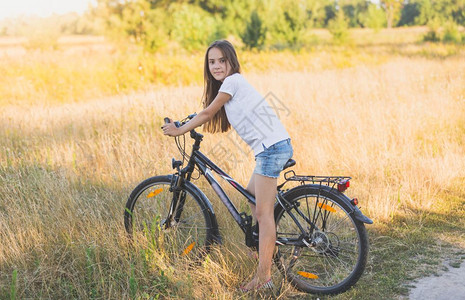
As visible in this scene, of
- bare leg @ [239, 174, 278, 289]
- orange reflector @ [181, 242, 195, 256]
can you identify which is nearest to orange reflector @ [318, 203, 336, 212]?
bare leg @ [239, 174, 278, 289]

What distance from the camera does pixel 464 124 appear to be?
23.2ft

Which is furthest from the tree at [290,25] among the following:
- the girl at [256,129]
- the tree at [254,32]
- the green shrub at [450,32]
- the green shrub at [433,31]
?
the girl at [256,129]

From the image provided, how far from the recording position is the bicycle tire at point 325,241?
3.20 meters

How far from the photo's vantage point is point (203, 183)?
5.04 m

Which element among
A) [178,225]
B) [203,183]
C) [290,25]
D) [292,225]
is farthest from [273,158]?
[290,25]

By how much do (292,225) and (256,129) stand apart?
879 millimetres

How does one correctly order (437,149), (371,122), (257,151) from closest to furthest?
(257,151) < (437,149) < (371,122)

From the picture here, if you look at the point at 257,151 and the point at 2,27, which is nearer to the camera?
the point at 257,151

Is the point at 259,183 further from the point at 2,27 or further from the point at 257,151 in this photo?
the point at 2,27

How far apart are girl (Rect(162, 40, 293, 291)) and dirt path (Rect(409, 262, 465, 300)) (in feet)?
3.54

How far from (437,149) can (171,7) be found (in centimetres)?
3654

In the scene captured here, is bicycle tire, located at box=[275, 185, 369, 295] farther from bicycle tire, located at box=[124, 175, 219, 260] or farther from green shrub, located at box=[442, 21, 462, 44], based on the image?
green shrub, located at box=[442, 21, 462, 44]

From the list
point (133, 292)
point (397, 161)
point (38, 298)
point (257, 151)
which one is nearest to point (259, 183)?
point (257, 151)

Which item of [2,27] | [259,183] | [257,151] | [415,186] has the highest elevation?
[2,27]
